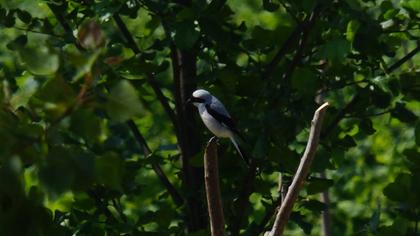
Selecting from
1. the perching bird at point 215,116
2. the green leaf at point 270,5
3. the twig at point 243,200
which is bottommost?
the twig at point 243,200

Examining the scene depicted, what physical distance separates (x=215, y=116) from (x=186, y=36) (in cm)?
46

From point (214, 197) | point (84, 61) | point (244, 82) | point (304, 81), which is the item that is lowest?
point (244, 82)

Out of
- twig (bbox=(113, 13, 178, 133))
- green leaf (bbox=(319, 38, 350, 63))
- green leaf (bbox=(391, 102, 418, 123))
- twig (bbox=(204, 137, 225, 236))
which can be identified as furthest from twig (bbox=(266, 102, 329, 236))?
green leaf (bbox=(391, 102, 418, 123))

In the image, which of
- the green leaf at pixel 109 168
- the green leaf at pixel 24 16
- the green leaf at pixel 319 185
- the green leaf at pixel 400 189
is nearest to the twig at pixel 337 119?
the green leaf at pixel 319 185

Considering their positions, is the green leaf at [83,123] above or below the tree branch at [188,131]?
above

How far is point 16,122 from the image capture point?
2674mm

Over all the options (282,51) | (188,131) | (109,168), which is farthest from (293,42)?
(109,168)

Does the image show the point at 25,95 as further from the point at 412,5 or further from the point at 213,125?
the point at 412,5

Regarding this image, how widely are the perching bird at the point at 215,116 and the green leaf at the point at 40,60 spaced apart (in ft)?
7.40

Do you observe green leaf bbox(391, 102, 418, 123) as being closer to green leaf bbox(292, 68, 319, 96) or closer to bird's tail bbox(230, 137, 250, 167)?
green leaf bbox(292, 68, 319, 96)

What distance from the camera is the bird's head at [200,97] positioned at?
502cm

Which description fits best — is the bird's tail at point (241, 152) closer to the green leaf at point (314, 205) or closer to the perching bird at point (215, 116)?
the perching bird at point (215, 116)

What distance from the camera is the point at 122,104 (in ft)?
8.26

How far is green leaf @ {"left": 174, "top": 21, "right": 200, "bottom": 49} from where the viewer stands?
4719 millimetres
